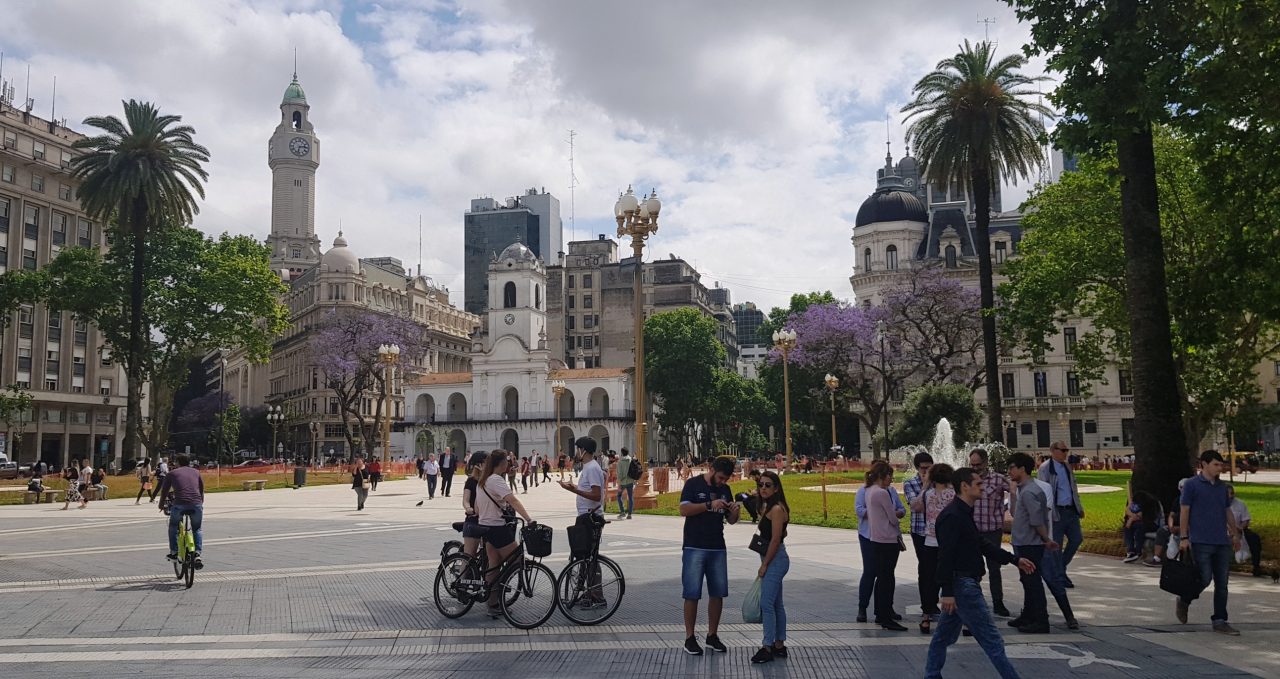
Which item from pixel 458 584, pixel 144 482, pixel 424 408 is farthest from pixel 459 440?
pixel 458 584

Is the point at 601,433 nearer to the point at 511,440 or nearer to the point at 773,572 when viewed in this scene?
the point at 511,440

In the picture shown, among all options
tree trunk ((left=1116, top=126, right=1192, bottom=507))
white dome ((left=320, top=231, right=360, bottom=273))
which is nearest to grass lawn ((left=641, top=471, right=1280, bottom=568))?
tree trunk ((left=1116, top=126, right=1192, bottom=507))

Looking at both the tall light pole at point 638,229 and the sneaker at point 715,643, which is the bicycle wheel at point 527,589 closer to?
the sneaker at point 715,643

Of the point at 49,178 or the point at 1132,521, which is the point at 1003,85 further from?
the point at 49,178

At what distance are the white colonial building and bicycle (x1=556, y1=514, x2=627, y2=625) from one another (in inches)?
2792

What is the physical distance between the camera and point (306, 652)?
884cm

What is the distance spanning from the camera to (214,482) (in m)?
43.2

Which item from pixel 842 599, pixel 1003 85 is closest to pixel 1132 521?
pixel 842 599

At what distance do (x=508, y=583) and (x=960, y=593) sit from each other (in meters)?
4.95

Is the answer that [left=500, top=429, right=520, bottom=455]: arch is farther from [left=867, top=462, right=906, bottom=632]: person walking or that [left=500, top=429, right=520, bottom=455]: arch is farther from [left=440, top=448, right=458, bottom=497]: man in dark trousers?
[left=867, top=462, right=906, bottom=632]: person walking

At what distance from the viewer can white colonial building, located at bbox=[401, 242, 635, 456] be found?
270ft

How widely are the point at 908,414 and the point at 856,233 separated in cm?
3471

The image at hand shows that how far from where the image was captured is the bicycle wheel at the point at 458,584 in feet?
34.3

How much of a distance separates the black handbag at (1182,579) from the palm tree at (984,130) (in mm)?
21672
